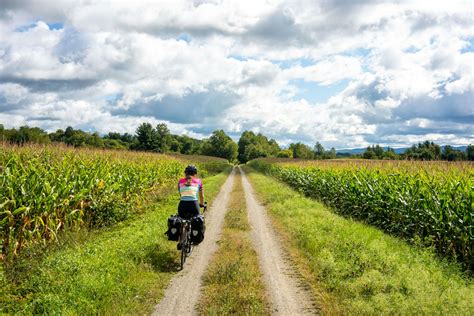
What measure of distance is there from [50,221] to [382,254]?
9.16 m

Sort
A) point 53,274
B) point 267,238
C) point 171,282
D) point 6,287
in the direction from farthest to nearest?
point 267,238 → point 171,282 → point 53,274 → point 6,287

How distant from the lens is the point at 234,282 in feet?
25.9

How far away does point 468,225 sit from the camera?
9.59 m

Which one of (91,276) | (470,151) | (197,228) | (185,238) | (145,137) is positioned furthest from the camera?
(145,137)

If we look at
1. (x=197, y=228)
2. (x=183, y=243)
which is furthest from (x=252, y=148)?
(x=183, y=243)

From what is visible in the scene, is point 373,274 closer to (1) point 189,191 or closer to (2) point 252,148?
(1) point 189,191

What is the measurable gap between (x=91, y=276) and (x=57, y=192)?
144 inches

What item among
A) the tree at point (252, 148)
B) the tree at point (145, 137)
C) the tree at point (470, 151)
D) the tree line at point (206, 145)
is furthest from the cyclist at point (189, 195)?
the tree at point (252, 148)

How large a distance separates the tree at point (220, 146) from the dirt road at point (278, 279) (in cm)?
10663

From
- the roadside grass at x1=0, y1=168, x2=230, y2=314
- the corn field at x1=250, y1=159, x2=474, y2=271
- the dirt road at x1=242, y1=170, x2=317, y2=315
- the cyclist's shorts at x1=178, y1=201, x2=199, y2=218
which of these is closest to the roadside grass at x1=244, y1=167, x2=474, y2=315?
the dirt road at x1=242, y1=170, x2=317, y2=315

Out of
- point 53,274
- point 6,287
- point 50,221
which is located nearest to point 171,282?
point 53,274

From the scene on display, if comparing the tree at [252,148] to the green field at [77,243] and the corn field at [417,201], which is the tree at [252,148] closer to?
the corn field at [417,201]

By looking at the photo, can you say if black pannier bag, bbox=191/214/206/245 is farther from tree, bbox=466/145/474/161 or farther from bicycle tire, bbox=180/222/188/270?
tree, bbox=466/145/474/161

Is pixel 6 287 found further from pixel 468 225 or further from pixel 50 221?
pixel 468 225
